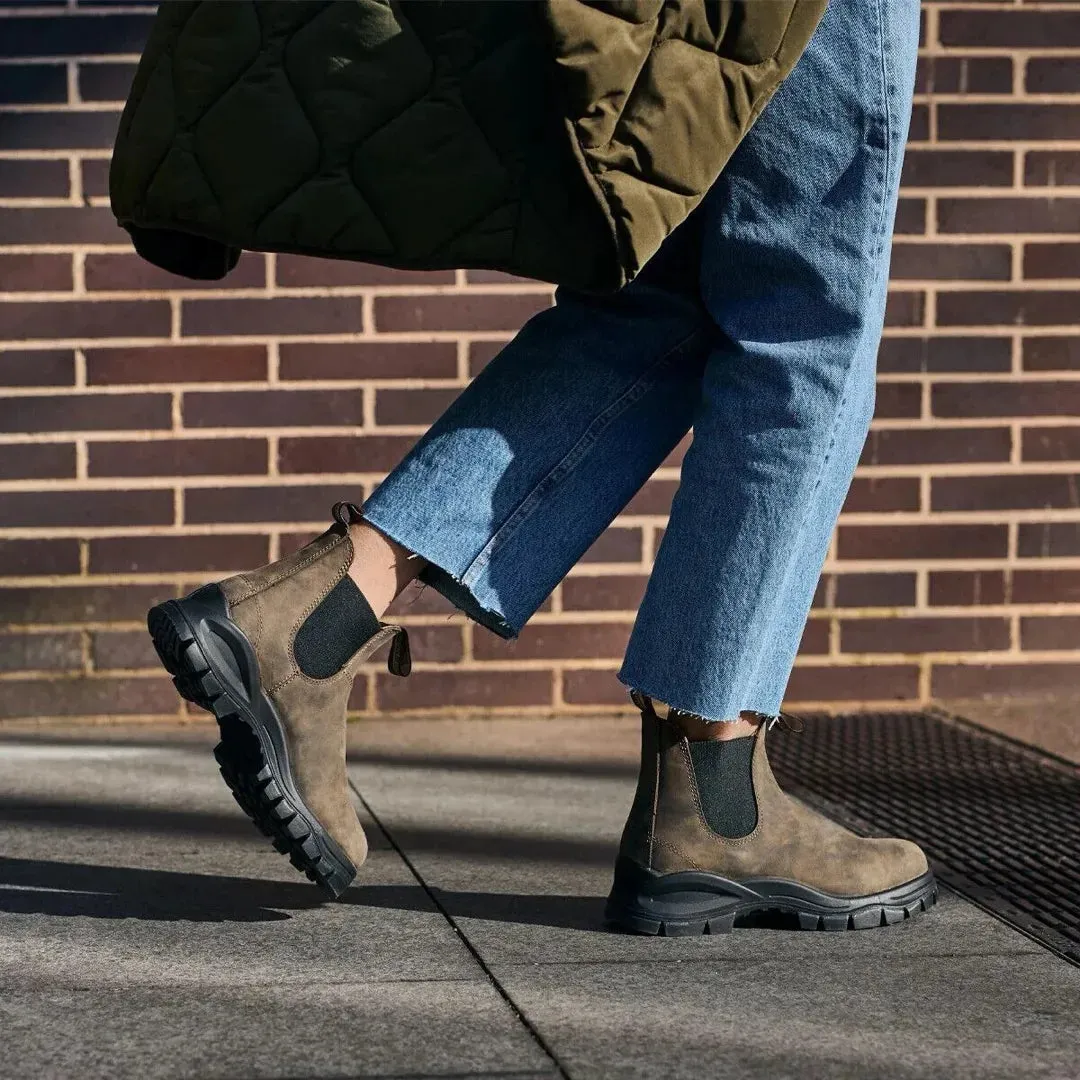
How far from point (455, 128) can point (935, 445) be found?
1.99 metres

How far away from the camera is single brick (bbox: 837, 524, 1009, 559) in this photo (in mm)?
3373

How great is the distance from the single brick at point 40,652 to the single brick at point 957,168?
6.12 ft

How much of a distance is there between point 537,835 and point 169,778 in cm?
71

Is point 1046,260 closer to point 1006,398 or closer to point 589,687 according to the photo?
point 1006,398

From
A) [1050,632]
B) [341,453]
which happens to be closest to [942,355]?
[1050,632]

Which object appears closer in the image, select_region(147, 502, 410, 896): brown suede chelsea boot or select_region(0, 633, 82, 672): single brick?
select_region(147, 502, 410, 896): brown suede chelsea boot

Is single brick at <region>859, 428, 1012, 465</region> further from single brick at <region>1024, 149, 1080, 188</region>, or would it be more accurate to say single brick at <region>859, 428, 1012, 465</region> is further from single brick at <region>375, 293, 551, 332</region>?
single brick at <region>375, 293, 551, 332</region>


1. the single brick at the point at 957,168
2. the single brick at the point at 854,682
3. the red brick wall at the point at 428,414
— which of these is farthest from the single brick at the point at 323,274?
the single brick at the point at 854,682

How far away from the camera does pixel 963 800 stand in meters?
2.67

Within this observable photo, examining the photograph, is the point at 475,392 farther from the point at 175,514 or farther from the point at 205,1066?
the point at 175,514

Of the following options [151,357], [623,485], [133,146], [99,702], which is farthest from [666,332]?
[99,702]

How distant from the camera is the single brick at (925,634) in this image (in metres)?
3.39

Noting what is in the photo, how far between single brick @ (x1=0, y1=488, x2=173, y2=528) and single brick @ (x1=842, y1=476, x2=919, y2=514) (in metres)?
1.36

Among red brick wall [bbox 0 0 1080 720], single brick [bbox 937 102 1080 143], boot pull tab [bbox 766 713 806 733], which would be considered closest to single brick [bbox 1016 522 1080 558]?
red brick wall [bbox 0 0 1080 720]
